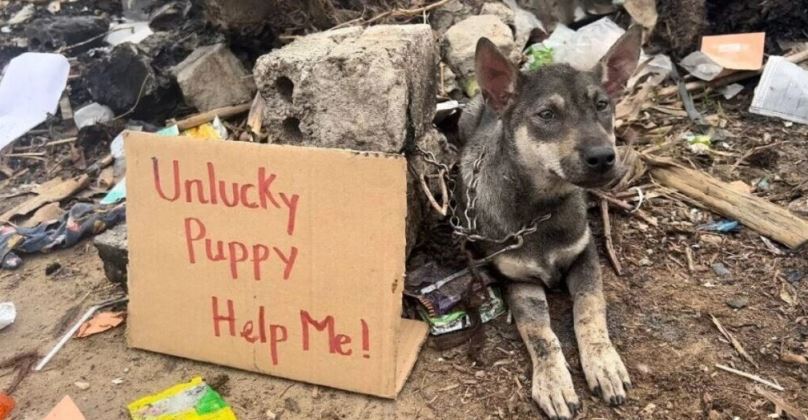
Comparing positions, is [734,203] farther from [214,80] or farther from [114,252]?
[214,80]

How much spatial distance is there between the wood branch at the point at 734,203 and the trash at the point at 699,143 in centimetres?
41

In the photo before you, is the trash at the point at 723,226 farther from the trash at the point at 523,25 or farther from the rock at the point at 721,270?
the trash at the point at 523,25

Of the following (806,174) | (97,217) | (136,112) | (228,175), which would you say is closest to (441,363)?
(228,175)

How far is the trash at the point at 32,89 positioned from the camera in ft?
18.5

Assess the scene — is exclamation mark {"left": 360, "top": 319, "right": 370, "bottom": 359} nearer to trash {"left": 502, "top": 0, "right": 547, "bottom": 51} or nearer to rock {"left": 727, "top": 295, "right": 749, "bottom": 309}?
rock {"left": 727, "top": 295, "right": 749, "bottom": 309}

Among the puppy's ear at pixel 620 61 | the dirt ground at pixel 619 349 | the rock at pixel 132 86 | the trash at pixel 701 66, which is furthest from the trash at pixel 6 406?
the trash at pixel 701 66

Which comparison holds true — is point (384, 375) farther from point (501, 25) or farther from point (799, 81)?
point (799, 81)

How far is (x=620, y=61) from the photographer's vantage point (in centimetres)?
350

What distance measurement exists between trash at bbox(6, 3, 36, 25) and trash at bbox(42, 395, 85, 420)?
5.58 meters

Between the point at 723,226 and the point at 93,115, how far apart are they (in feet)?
16.9

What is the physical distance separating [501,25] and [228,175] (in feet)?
10.2

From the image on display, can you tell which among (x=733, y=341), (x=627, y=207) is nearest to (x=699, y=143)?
(x=627, y=207)

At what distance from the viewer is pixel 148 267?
3244 mm

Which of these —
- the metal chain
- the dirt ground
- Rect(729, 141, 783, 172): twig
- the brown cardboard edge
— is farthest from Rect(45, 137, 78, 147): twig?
Rect(729, 141, 783, 172): twig
